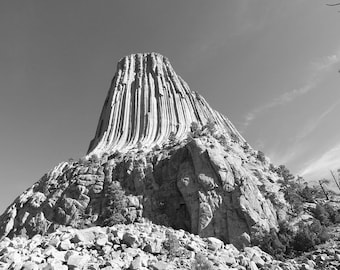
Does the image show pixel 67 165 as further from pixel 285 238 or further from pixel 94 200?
pixel 285 238

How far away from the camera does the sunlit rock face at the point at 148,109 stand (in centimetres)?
6019

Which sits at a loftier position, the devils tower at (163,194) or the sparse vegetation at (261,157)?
the sparse vegetation at (261,157)

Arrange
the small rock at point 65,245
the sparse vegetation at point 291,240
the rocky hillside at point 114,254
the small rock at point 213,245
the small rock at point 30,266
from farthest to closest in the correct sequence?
1. the sparse vegetation at point 291,240
2. the small rock at point 213,245
3. the small rock at point 65,245
4. the rocky hillside at point 114,254
5. the small rock at point 30,266

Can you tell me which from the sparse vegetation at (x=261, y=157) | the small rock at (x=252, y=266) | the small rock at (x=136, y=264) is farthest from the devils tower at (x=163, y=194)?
the small rock at (x=136, y=264)

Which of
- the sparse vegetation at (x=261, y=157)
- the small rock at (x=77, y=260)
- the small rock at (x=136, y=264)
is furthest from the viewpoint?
the sparse vegetation at (x=261, y=157)

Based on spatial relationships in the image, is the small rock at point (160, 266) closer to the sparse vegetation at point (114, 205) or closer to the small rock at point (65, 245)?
the small rock at point (65, 245)

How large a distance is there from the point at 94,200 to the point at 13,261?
25633 mm

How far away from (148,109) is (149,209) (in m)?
38.7

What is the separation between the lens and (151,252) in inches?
607

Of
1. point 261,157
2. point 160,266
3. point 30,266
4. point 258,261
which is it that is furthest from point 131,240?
point 261,157

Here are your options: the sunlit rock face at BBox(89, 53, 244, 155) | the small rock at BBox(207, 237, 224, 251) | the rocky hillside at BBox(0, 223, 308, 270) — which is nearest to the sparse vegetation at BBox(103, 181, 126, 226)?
the rocky hillside at BBox(0, 223, 308, 270)

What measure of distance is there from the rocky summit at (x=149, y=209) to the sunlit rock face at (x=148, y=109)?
2.06 meters

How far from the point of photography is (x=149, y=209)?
110 feet

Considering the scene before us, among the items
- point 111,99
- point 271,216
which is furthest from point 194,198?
point 111,99
